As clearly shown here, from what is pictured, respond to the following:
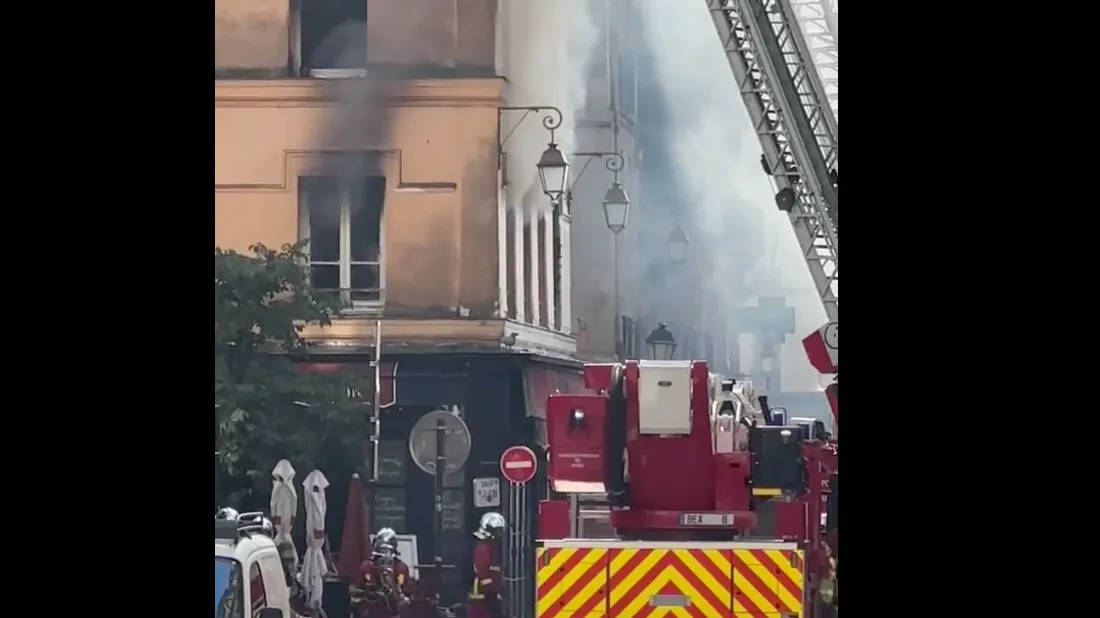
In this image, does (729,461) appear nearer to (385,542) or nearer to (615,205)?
(615,205)

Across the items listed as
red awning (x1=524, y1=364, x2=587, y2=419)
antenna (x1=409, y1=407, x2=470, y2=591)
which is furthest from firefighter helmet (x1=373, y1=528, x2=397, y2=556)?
red awning (x1=524, y1=364, x2=587, y2=419)

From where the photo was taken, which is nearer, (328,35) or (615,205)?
(615,205)

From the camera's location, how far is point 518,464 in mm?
5066

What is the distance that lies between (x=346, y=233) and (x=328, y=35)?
1.85 ft

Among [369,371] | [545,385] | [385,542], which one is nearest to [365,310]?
[369,371]

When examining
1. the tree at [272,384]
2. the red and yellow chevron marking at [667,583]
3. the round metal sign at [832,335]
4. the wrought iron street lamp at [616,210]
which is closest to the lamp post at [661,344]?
the wrought iron street lamp at [616,210]

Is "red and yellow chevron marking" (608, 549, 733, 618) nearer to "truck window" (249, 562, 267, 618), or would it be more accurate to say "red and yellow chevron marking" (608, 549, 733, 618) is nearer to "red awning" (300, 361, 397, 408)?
"red awning" (300, 361, 397, 408)

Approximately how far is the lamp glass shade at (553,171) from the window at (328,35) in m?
0.58

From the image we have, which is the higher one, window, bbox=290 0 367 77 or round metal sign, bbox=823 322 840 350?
window, bbox=290 0 367 77

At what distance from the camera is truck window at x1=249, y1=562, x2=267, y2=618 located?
4.95 metres

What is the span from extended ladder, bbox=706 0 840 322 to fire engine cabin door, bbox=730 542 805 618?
0.68 metres

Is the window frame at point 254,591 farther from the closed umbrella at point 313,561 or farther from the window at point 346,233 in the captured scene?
the window at point 346,233
